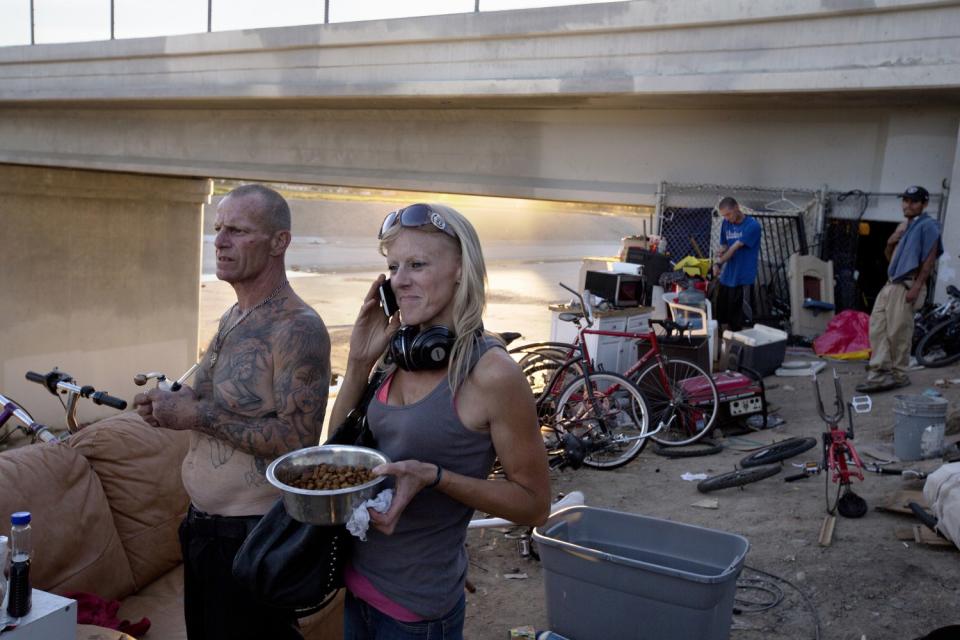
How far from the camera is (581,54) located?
9250mm

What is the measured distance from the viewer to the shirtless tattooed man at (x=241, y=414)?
2871mm

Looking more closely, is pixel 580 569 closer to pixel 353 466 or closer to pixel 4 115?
pixel 353 466

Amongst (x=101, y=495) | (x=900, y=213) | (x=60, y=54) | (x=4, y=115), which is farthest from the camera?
(x=4, y=115)

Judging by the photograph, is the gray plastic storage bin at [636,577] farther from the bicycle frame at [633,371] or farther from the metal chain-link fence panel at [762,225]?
the metal chain-link fence panel at [762,225]

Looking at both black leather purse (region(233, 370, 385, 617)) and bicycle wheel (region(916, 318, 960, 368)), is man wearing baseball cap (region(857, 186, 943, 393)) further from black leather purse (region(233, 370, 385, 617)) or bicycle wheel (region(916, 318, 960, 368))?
black leather purse (region(233, 370, 385, 617))

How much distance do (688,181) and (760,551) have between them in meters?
5.71

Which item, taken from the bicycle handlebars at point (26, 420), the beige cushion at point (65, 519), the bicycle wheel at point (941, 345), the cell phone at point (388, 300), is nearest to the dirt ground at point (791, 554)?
the bicycle wheel at point (941, 345)

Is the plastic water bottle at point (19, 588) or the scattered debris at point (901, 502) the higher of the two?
the plastic water bottle at point (19, 588)

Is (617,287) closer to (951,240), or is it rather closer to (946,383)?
(946,383)

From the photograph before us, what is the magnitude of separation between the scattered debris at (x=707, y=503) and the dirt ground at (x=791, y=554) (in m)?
0.05

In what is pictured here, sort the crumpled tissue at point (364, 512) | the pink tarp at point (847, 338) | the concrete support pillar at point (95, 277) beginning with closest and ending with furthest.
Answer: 1. the crumpled tissue at point (364, 512)
2. the pink tarp at point (847, 338)
3. the concrete support pillar at point (95, 277)

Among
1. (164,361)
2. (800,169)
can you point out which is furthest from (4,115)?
(800,169)

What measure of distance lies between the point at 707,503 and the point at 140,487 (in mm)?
4385

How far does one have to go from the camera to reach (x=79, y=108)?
1492 centimetres
